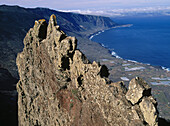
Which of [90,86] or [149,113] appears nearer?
[149,113]

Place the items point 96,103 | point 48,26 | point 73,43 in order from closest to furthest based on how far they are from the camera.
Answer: point 96,103 < point 73,43 < point 48,26

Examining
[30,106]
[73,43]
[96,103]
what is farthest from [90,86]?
[30,106]

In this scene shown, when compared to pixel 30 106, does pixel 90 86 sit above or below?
above

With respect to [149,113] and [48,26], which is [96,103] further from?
[48,26]

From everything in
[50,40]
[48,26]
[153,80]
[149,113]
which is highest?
[48,26]

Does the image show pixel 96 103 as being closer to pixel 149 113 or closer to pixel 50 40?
pixel 149 113

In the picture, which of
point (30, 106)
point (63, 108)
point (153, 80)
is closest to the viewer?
point (63, 108)

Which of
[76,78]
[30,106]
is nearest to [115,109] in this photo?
[76,78]
